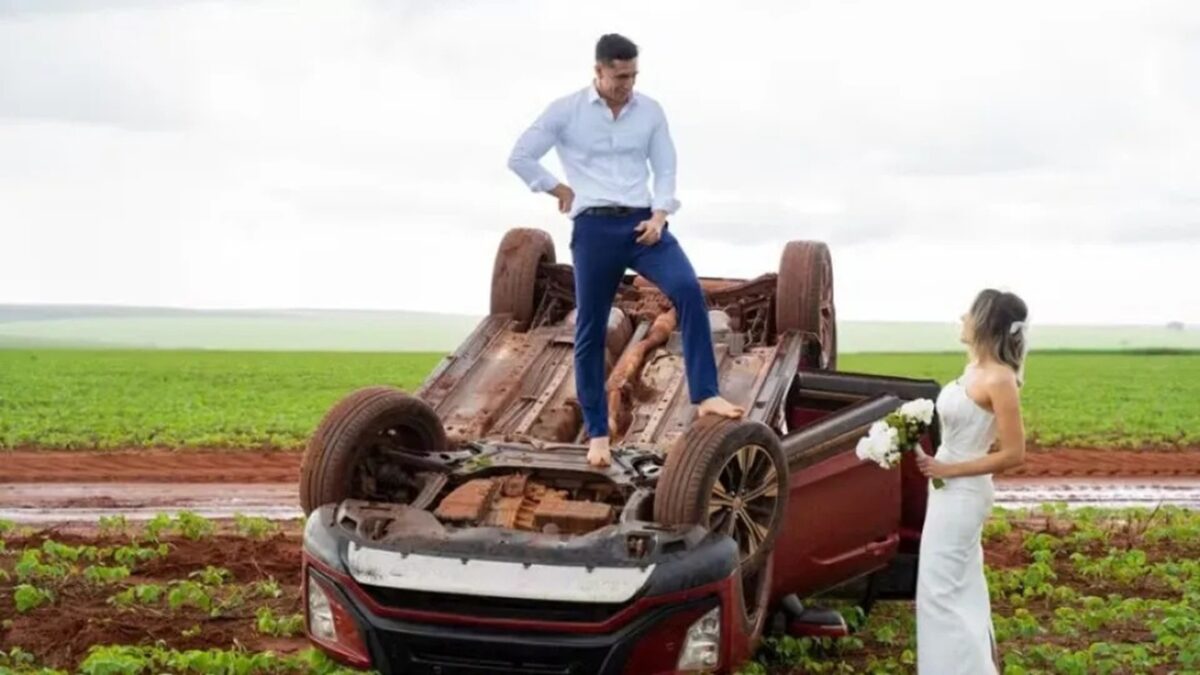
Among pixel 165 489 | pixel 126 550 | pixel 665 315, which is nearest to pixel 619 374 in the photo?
pixel 665 315

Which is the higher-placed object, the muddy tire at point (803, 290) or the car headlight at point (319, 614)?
the muddy tire at point (803, 290)

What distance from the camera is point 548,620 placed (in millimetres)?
6715

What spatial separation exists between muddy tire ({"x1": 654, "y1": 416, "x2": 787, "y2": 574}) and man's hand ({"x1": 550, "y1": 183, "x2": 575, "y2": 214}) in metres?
1.37

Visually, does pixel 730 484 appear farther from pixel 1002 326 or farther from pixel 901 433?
pixel 1002 326

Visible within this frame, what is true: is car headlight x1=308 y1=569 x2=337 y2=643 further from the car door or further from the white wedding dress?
the white wedding dress

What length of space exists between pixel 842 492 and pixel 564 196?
7.22 ft

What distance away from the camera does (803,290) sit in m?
10.0

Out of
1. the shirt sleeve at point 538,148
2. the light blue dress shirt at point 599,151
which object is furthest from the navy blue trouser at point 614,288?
the shirt sleeve at point 538,148

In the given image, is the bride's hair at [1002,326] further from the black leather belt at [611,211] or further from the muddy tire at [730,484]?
the black leather belt at [611,211]

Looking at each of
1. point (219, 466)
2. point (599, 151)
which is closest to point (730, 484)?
point (599, 151)

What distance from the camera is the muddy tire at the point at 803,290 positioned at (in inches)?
393

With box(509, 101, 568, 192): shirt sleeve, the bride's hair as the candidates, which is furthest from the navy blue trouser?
the bride's hair

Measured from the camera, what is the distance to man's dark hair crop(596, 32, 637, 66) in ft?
26.1

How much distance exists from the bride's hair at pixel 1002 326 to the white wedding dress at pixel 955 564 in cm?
21
